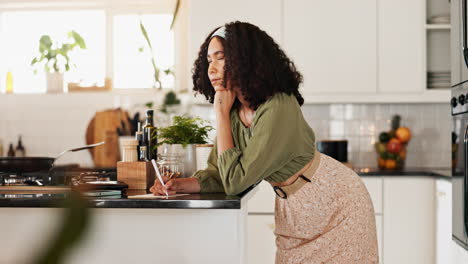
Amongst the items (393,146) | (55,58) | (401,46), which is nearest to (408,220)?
(393,146)

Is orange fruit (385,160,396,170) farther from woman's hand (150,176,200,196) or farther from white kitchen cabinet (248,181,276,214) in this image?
woman's hand (150,176,200,196)

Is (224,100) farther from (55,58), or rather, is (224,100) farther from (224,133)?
(55,58)

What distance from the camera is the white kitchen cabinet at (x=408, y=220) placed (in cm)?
357

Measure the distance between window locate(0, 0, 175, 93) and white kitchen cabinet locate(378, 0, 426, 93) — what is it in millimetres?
1672

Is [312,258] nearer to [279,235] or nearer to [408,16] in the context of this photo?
[279,235]

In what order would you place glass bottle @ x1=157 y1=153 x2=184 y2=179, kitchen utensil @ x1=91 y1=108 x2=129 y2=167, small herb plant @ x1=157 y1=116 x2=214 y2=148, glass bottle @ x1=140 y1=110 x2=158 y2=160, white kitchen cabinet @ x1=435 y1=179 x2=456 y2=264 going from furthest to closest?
kitchen utensil @ x1=91 y1=108 x2=129 y2=167
white kitchen cabinet @ x1=435 y1=179 x2=456 y2=264
small herb plant @ x1=157 y1=116 x2=214 y2=148
glass bottle @ x1=140 y1=110 x2=158 y2=160
glass bottle @ x1=157 y1=153 x2=184 y2=179

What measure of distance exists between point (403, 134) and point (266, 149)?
98.3 inches

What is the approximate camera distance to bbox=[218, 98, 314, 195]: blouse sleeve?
65.7 inches

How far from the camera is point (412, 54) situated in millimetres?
3793

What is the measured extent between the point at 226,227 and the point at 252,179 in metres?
0.16

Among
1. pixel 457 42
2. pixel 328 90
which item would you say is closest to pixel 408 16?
pixel 328 90

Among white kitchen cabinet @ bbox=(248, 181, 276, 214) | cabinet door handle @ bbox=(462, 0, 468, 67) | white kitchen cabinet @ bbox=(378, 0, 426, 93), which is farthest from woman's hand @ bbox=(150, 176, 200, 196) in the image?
white kitchen cabinet @ bbox=(378, 0, 426, 93)

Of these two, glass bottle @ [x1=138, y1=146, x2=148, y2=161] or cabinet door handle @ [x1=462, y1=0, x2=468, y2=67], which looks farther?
cabinet door handle @ [x1=462, y1=0, x2=468, y2=67]

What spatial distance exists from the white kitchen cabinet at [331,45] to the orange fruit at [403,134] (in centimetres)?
37
